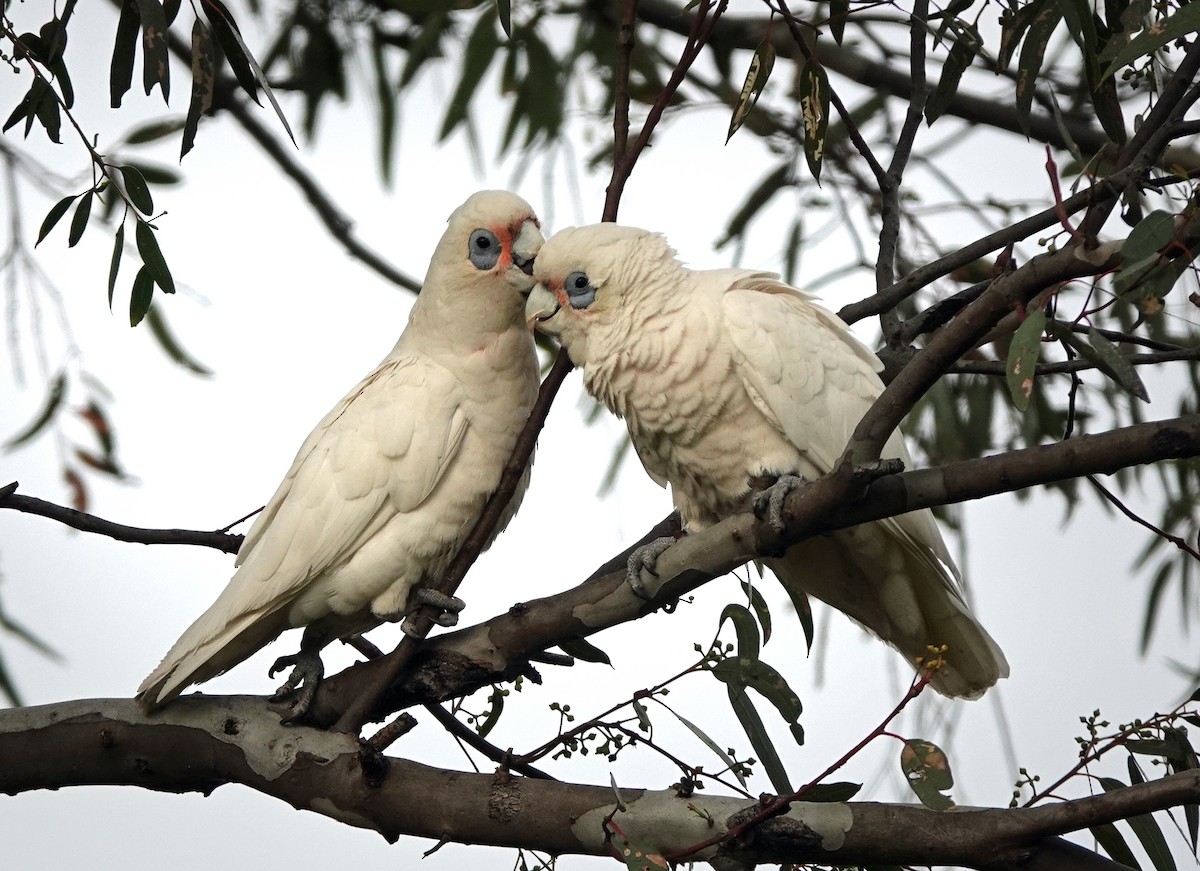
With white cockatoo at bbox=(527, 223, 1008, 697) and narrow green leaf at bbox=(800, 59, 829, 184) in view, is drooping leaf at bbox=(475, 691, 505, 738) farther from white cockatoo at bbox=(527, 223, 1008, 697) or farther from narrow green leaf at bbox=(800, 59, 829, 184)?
narrow green leaf at bbox=(800, 59, 829, 184)

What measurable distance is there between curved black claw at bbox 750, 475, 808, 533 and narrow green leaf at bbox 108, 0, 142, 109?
977 mm

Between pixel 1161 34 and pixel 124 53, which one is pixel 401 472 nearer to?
pixel 124 53

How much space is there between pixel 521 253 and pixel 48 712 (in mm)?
1087

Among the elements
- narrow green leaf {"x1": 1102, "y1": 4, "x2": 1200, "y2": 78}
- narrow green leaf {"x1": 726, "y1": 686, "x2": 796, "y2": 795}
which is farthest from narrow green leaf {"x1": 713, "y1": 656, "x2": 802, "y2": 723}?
narrow green leaf {"x1": 1102, "y1": 4, "x2": 1200, "y2": 78}

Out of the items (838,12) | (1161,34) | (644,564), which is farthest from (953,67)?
(644,564)

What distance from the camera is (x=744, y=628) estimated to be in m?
1.81

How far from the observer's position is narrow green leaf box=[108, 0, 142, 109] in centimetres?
168

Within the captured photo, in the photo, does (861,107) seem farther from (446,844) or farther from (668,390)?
(446,844)

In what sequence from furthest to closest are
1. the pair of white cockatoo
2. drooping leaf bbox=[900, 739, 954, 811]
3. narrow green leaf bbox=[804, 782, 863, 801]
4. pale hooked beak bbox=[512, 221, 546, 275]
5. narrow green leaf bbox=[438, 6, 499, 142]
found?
narrow green leaf bbox=[438, 6, 499, 142] < pale hooked beak bbox=[512, 221, 546, 275] < the pair of white cockatoo < narrow green leaf bbox=[804, 782, 863, 801] < drooping leaf bbox=[900, 739, 954, 811]

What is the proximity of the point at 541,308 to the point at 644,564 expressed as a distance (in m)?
0.60

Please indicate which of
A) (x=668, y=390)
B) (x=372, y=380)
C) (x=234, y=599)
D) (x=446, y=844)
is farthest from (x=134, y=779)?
(x=668, y=390)

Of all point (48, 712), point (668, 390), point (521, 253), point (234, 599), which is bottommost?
point (48, 712)

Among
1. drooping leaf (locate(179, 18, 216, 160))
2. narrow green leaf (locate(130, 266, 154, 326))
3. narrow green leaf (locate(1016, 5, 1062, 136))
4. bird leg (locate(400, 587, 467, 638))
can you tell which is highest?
narrow green leaf (locate(1016, 5, 1062, 136))

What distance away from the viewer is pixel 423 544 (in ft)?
7.06
